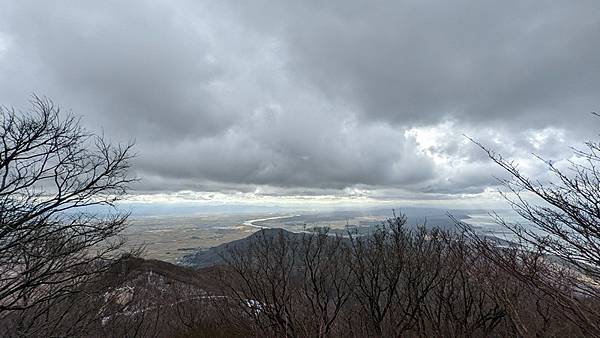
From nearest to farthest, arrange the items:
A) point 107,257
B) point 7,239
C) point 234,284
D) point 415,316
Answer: point 7,239 → point 107,257 → point 415,316 → point 234,284

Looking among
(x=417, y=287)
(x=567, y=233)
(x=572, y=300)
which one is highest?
(x=567, y=233)

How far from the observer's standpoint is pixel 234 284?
28047 millimetres

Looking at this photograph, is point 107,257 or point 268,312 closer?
point 107,257

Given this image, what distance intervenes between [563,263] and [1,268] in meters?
13.3

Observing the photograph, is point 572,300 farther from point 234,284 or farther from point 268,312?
point 234,284

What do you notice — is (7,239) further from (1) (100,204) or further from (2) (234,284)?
(2) (234,284)

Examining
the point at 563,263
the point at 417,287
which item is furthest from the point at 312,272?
the point at 563,263

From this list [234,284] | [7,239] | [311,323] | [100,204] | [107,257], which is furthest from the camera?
[234,284]

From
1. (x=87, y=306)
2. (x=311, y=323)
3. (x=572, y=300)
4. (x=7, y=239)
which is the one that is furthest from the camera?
(x=311, y=323)

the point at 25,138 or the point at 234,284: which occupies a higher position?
the point at 25,138

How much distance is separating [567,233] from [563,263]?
0.34 m

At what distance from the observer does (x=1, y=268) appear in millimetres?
10102

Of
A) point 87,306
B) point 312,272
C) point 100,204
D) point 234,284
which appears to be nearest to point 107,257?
point 100,204

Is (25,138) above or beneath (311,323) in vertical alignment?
above
